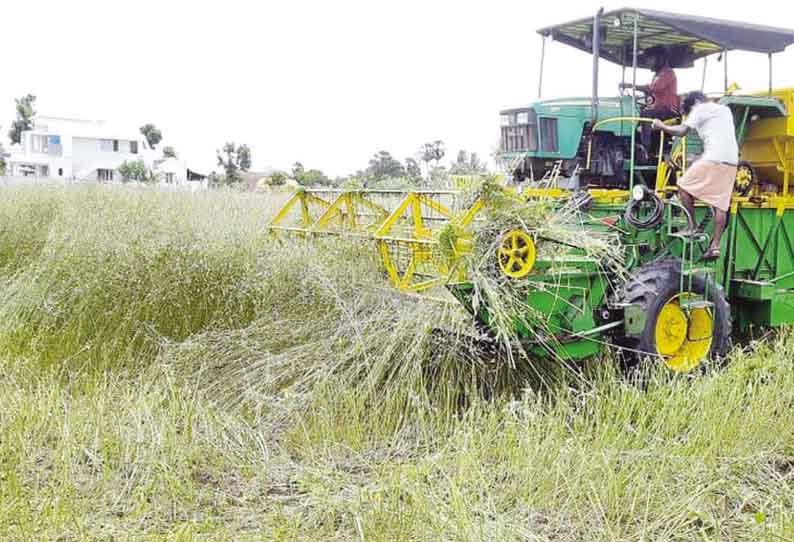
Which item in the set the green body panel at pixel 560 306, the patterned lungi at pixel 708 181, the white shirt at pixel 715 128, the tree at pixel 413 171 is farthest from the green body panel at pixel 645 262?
the tree at pixel 413 171

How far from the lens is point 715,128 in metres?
5.75

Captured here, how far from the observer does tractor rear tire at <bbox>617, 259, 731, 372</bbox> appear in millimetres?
5273

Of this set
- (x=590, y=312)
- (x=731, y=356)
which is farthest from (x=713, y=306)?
(x=590, y=312)

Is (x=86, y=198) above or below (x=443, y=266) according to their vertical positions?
above

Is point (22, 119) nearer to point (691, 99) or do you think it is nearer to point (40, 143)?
point (40, 143)

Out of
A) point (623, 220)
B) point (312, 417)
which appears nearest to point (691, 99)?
point (623, 220)

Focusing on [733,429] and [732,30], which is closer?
[733,429]

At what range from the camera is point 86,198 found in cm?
916

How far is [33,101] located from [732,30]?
185ft

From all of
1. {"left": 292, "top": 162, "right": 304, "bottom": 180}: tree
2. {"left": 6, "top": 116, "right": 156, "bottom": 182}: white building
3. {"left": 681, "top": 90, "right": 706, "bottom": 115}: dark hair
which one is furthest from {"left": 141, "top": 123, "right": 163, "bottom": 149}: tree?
{"left": 681, "top": 90, "right": 706, "bottom": 115}: dark hair

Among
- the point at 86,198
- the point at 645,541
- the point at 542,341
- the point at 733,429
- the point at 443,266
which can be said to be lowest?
the point at 645,541

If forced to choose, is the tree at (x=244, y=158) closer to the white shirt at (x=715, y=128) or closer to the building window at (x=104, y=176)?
the building window at (x=104, y=176)

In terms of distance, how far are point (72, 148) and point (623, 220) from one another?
49.5m

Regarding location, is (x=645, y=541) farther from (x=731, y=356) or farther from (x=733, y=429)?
(x=731, y=356)
